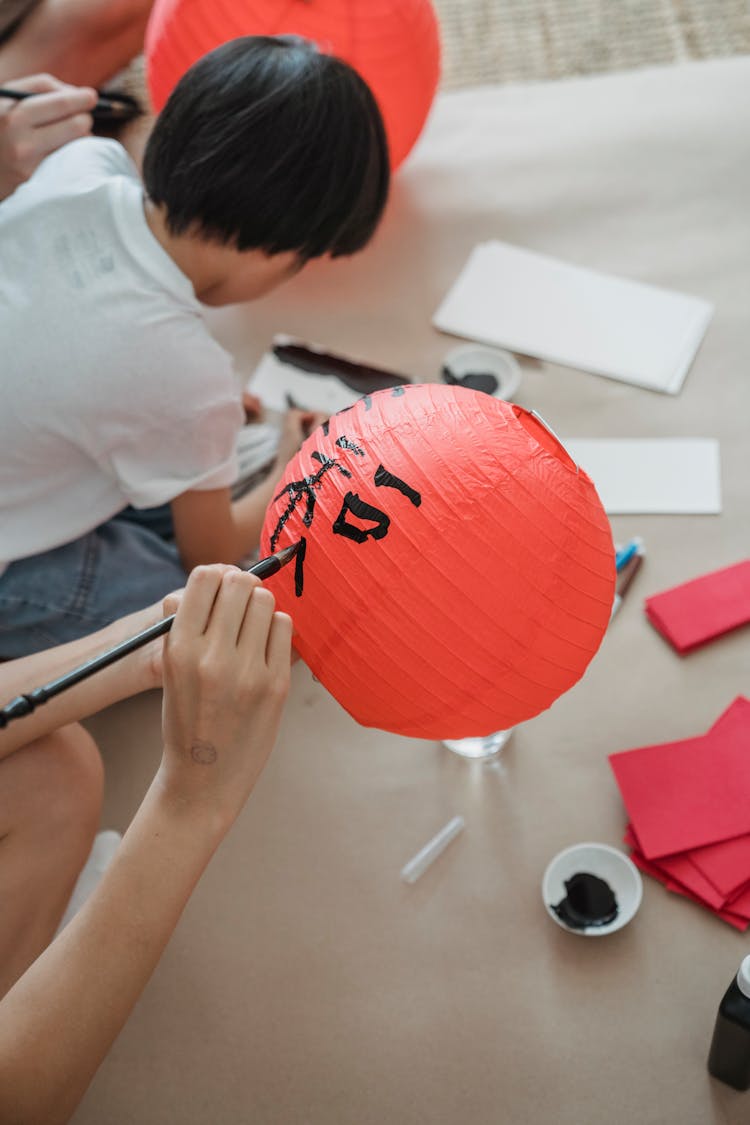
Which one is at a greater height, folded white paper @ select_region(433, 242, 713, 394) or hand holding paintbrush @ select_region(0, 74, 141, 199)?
hand holding paintbrush @ select_region(0, 74, 141, 199)

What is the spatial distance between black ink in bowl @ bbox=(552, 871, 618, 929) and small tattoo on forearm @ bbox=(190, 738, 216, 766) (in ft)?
1.71

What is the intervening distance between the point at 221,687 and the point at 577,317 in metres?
1.18

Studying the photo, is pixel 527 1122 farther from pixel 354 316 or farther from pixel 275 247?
pixel 354 316

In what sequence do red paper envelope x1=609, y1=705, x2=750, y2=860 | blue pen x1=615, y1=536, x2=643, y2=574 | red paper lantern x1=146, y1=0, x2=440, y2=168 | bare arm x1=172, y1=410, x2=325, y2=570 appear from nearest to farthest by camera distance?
red paper envelope x1=609, y1=705, x2=750, y2=860
bare arm x1=172, y1=410, x2=325, y2=570
blue pen x1=615, y1=536, x2=643, y2=574
red paper lantern x1=146, y1=0, x2=440, y2=168

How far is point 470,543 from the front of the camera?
3.21ft

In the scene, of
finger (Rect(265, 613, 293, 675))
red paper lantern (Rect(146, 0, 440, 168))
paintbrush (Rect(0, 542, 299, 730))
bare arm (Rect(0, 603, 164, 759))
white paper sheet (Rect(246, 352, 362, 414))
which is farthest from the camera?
white paper sheet (Rect(246, 352, 362, 414))

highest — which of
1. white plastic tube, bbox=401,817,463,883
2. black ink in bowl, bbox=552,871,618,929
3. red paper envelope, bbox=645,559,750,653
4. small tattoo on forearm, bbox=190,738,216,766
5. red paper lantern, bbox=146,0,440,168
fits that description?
red paper lantern, bbox=146,0,440,168

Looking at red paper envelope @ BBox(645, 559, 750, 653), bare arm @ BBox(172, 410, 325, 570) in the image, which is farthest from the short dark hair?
red paper envelope @ BBox(645, 559, 750, 653)

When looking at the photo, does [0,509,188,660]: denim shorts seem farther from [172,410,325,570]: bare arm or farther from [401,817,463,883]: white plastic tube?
[401,817,463,883]: white plastic tube

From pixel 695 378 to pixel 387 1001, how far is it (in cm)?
109

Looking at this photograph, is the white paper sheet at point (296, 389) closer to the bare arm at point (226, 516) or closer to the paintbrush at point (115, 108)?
the bare arm at point (226, 516)

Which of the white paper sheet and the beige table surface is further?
the white paper sheet

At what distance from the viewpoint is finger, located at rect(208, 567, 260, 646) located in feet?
2.95

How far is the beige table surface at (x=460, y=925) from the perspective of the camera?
116cm
